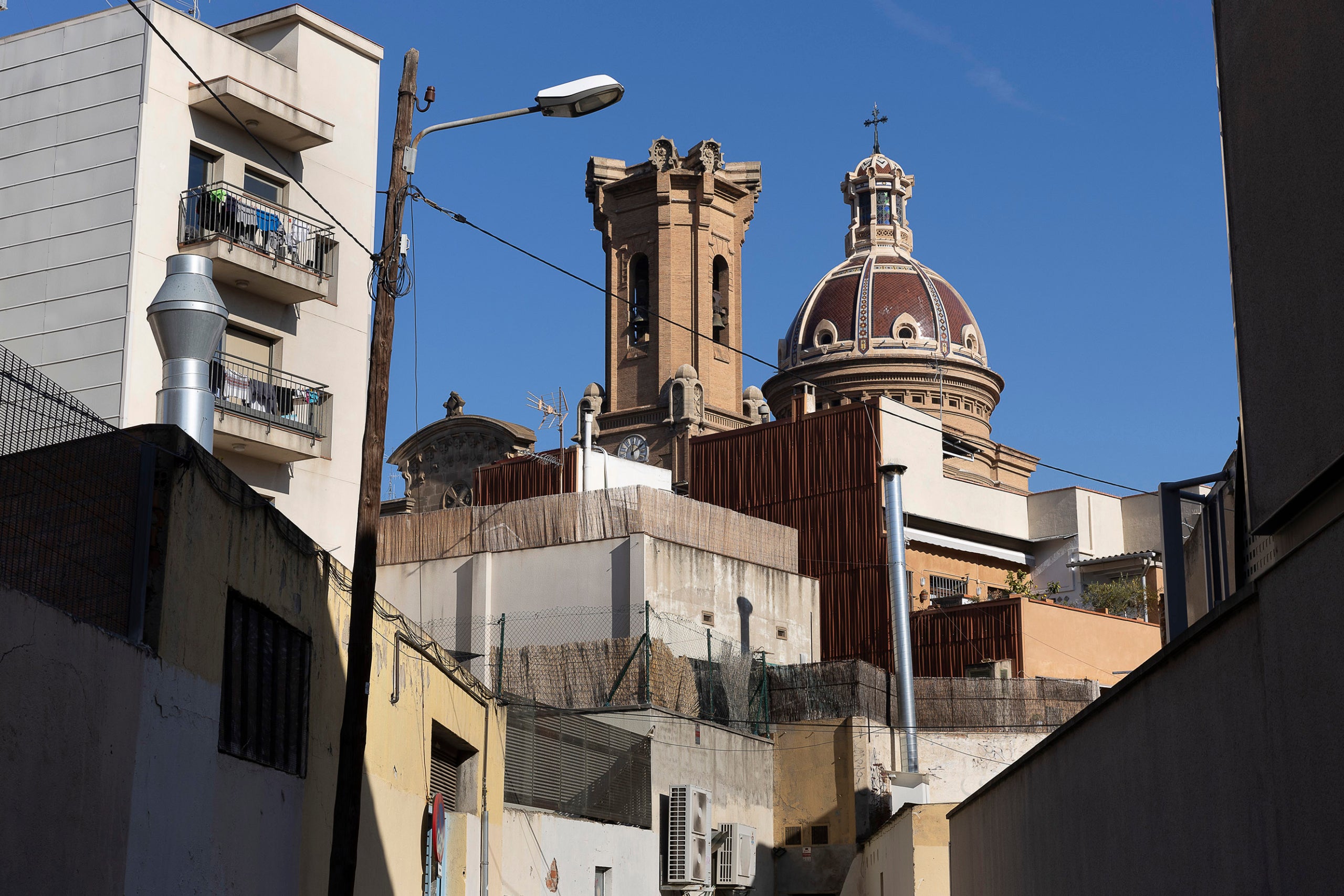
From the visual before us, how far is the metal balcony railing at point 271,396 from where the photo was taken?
24719 millimetres

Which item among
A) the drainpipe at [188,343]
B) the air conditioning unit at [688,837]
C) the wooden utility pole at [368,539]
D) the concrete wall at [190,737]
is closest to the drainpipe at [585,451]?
the air conditioning unit at [688,837]

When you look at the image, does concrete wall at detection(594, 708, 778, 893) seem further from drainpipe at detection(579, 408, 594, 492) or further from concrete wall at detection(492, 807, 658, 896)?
drainpipe at detection(579, 408, 594, 492)

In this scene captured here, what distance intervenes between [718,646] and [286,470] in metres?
11.0

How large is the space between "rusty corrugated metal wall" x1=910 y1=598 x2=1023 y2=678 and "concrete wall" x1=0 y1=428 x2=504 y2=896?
2640 cm

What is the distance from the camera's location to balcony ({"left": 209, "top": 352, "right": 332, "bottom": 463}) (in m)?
24.6

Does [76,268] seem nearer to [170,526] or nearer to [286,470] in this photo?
[286,470]

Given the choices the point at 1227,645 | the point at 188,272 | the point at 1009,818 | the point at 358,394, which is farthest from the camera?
the point at 358,394

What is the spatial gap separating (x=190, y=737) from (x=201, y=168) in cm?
1697

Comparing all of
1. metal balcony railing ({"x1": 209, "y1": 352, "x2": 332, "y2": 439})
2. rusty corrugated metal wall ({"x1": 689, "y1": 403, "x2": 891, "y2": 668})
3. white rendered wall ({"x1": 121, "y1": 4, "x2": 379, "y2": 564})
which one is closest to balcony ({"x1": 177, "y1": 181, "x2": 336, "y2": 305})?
white rendered wall ({"x1": 121, "y1": 4, "x2": 379, "y2": 564})

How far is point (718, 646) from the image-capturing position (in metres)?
33.8

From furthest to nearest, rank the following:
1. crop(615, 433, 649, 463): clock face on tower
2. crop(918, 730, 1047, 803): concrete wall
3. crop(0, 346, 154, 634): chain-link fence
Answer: crop(615, 433, 649, 463): clock face on tower
crop(918, 730, 1047, 803): concrete wall
crop(0, 346, 154, 634): chain-link fence

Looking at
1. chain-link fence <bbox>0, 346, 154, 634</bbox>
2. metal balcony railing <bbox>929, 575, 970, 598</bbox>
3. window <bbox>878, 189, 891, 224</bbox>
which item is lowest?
chain-link fence <bbox>0, 346, 154, 634</bbox>

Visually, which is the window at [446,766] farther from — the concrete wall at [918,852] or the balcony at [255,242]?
the balcony at [255,242]

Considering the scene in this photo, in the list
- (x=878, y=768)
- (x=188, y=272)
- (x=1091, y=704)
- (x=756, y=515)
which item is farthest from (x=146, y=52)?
(x=756, y=515)
